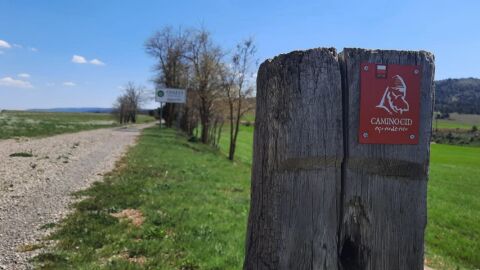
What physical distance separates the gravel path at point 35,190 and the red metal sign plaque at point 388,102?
16.6ft

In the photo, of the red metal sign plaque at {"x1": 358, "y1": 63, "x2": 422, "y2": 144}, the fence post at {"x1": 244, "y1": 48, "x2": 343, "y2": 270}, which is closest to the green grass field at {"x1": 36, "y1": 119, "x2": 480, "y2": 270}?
the fence post at {"x1": 244, "y1": 48, "x2": 343, "y2": 270}

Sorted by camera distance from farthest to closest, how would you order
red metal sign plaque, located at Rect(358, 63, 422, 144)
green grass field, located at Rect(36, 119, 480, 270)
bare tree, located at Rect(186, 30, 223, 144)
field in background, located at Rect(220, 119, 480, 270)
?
bare tree, located at Rect(186, 30, 223, 144) < field in background, located at Rect(220, 119, 480, 270) < green grass field, located at Rect(36, 119, 480, 270) < red metal sign plaque, located at Rect(358, 63, 422, 144)

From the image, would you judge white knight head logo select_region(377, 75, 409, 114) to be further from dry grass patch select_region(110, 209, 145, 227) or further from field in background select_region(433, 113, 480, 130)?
field in background select_region(433, 113, 480, 130)

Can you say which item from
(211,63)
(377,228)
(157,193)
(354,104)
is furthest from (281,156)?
(211,63)

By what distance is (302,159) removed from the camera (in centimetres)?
239

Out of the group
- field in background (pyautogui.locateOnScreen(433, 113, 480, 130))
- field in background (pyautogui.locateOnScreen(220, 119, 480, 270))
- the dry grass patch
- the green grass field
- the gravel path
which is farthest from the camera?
field in background (pyautogui.locateOnScreen(433, 113, 480, 130))

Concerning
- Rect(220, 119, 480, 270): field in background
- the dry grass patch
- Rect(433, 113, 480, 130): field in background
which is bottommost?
Rect(220, 119, 480, 270): field in background

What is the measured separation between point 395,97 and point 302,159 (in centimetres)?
61

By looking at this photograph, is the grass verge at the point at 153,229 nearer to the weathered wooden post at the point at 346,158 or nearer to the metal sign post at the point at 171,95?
the weathered wooden post at the point at 346,158

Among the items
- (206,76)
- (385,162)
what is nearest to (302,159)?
(385,162)

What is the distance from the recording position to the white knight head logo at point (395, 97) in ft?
7.82

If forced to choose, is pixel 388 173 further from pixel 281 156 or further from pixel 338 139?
pixel 281 156

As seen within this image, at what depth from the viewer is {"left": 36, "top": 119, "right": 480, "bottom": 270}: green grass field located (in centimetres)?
600

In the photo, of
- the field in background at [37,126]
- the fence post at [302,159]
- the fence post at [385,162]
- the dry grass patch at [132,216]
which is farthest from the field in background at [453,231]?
the field in background at [37,126]
